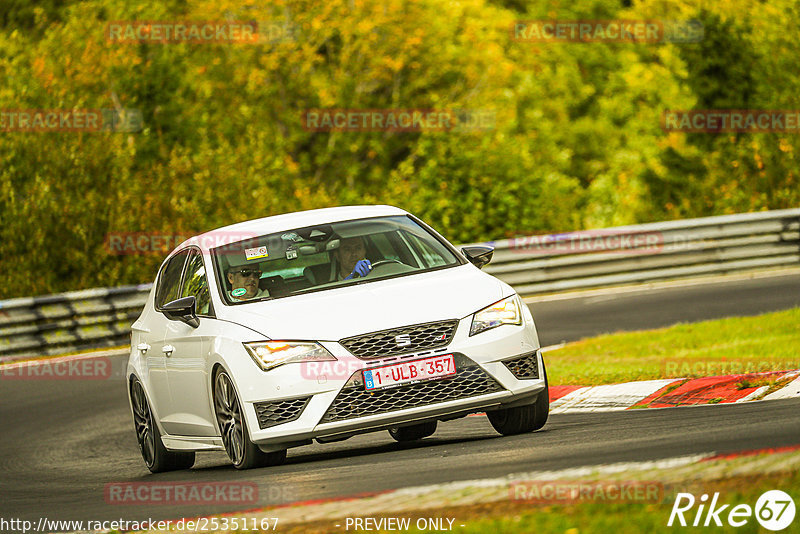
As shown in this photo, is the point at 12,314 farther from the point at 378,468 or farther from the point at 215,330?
the point at 378,468

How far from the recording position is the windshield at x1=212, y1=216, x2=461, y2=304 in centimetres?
966

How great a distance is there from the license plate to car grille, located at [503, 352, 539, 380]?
497 millimetres

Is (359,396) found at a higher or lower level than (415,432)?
higher

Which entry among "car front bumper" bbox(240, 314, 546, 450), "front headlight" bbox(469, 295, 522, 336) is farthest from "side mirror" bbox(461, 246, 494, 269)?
"car front bumper" bbox(240, 314, 546, 450)

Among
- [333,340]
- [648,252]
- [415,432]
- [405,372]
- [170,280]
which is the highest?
[333,340]

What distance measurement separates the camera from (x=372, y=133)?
44.6 meters

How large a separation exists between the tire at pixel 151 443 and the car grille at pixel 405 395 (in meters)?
2.51

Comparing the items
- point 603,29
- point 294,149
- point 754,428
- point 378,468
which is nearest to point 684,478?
point 754,428

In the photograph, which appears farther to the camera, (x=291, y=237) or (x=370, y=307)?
(x=291, y=237)

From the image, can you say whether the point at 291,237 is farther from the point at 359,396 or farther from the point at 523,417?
the point at 523,417

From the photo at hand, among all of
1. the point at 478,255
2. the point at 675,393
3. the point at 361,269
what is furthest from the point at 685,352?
the point at 361,269

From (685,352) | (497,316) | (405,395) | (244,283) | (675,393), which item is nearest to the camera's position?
(405,395)

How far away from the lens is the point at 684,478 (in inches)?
245

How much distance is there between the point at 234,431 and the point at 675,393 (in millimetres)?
3778
